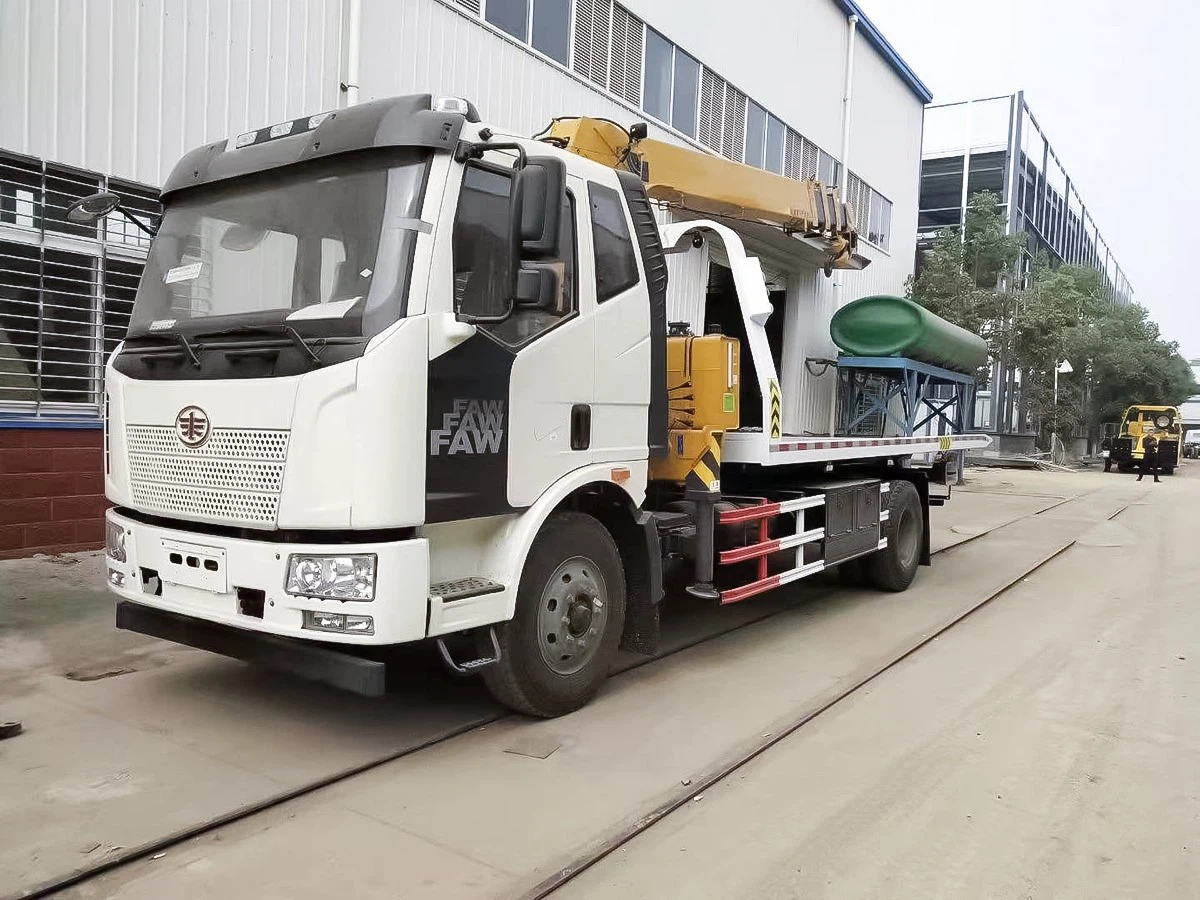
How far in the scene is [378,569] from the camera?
3541 millimetres

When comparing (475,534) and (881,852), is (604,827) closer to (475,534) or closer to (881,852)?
(881,852)

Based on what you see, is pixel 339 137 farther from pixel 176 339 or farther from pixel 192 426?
pixel 192 426

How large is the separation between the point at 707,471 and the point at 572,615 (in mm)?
1477

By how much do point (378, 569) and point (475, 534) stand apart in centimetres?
64

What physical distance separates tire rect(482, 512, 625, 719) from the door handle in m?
0.35

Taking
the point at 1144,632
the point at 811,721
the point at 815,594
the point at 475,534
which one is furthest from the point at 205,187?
the point at 1144,632

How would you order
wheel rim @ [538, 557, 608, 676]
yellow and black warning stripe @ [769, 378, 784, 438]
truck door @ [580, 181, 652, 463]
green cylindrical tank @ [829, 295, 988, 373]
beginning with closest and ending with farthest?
wheel rim @ [538, 557, 608, 676] < truck door @ [580, 181, 652, 463] < yellow and black warning stripe @ [769, 378, 784, 438] < green cylindrical tank @ [829, 295, 988, 373]

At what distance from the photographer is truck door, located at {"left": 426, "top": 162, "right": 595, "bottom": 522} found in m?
3.80

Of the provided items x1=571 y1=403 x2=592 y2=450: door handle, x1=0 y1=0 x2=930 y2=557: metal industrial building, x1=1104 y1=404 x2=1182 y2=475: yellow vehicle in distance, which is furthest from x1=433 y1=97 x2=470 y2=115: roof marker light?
x1=1104 y1=404 x2=1182 y2=475: yellow vehicle in distance

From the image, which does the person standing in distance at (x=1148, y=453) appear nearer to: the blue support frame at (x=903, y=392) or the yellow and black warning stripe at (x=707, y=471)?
the blue support frame at (x=903, y=392)

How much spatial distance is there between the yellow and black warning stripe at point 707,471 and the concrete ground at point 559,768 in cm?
111

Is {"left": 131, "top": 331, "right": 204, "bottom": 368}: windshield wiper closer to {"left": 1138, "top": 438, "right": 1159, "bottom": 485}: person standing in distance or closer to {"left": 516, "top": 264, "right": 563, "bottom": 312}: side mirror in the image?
{"left": 516, "top": 264, "right": 563, "bottom": 312}: side mirror

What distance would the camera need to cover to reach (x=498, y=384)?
13.1 feet

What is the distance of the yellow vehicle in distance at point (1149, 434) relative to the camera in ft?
103
